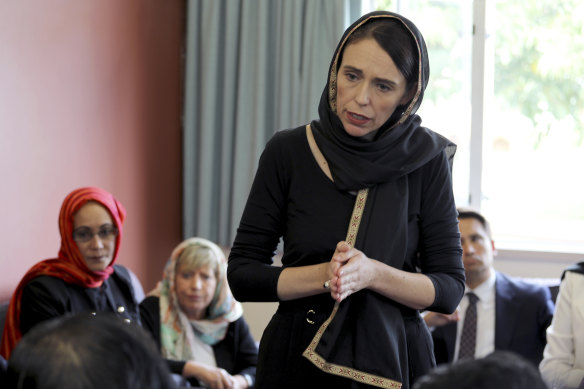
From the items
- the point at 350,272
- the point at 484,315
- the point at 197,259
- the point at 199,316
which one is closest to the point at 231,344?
the point at 199,316

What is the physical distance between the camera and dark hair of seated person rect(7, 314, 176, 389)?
85 cm

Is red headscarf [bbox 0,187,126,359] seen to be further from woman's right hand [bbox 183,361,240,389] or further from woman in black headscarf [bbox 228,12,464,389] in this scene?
woman in black headscarf [bbox 228,12,464,389]

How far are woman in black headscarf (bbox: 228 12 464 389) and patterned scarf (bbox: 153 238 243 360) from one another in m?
2.02

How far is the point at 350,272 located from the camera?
4.62 ft

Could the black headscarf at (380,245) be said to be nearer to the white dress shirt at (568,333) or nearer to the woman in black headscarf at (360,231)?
the woman in black headscarf at (360,231)

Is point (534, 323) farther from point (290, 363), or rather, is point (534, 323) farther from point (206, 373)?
point (290, 363)

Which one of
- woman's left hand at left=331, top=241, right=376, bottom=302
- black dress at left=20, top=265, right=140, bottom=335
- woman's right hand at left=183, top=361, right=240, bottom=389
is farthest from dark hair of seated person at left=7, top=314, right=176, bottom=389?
woman's right hand at left=183, top=361, right=240, bottom=389

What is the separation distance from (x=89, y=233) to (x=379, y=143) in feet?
6.32

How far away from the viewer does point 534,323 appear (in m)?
3.39

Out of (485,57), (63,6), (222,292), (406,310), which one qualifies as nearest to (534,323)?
(222,292)

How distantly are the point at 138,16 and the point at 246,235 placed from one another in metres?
2.95

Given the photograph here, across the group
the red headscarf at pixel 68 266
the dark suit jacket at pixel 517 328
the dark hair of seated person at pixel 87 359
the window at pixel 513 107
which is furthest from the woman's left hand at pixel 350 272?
the window at pixel 513 107

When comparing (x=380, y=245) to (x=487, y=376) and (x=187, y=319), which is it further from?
(x=187, y=319)

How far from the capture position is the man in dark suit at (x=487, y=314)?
3.38 m
